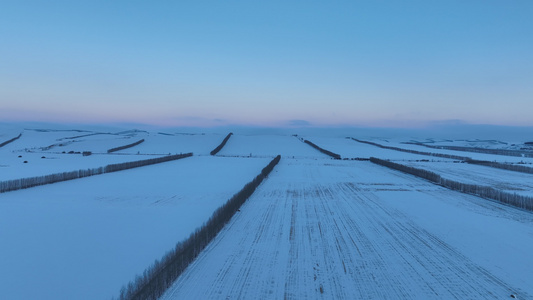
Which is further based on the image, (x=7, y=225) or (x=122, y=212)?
(x=122, y=212)

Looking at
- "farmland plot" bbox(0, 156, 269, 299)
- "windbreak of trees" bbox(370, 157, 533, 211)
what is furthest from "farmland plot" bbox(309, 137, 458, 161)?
"farmland plot" bbox(0, 156, 269, 299)

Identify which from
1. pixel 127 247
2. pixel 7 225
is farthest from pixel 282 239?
pixel 7 225

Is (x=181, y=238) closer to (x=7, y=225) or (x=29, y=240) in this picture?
(x=29, y=240)

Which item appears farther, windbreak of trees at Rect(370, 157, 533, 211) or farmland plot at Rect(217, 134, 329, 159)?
farmland plot at Rect(217, 134, 329, 159)

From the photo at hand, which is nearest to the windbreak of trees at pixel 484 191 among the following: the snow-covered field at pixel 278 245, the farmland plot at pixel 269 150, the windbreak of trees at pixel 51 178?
the snow-covered field at pixel 278 245

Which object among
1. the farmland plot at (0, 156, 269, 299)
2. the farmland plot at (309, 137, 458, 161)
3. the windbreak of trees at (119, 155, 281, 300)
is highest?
the windbreak of trees at (119, 155, 281, 300)

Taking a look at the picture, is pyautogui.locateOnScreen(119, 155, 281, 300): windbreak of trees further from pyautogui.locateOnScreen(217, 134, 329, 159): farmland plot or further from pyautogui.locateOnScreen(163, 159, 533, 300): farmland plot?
pyautogui.locateOnScreen(217, 134, 329, 159): farmland plot

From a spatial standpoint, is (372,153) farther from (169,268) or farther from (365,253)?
(169,268)
